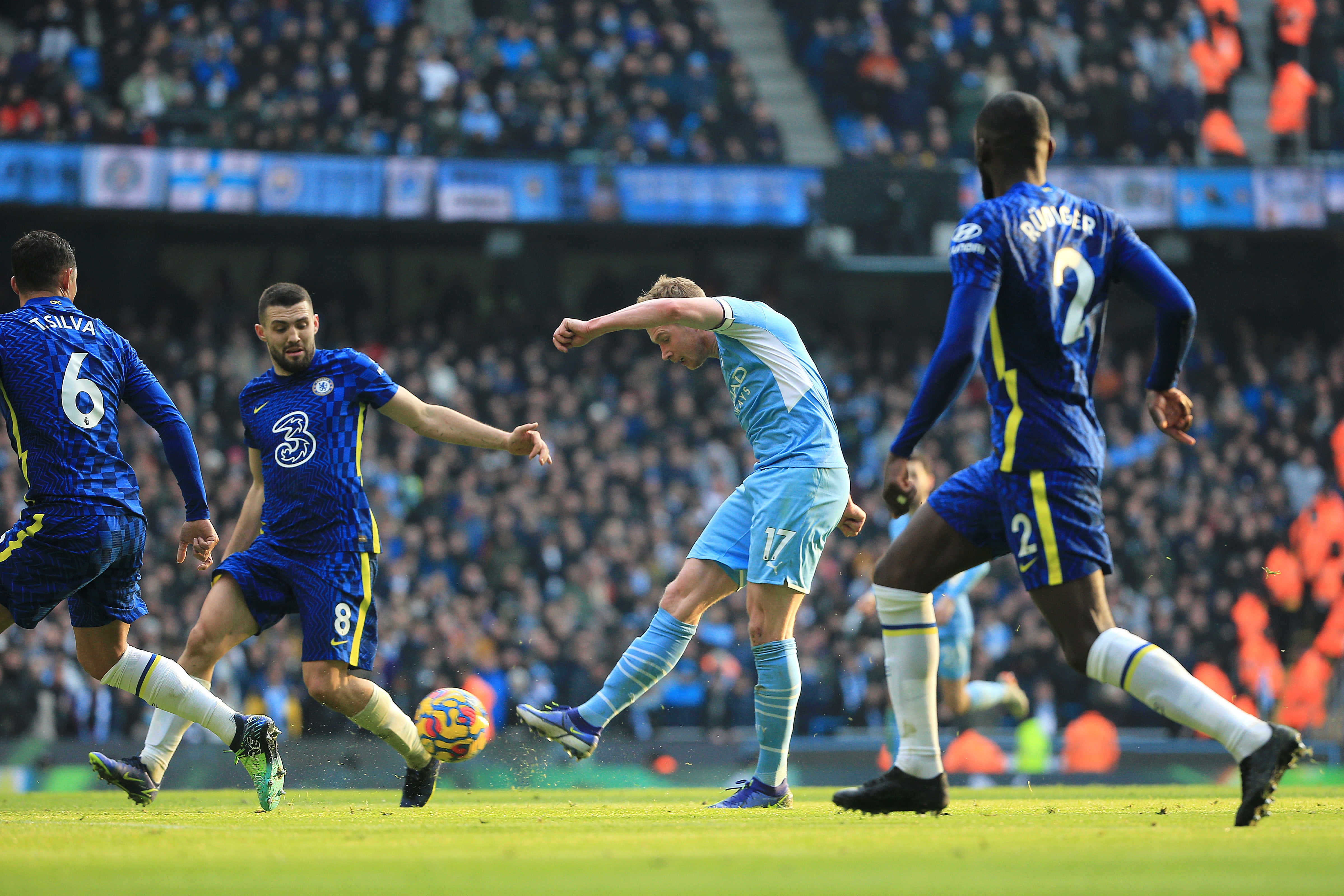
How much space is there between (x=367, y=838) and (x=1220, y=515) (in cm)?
1485

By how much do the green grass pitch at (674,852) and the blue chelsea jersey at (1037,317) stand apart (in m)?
1.30

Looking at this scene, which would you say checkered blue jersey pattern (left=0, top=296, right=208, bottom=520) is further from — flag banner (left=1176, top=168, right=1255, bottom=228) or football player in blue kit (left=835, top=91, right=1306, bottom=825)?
flag banner (left=1176, top=168, right=1255, bottom=228)

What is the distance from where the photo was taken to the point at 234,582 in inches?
253

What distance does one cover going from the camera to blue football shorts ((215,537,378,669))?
6262 mm

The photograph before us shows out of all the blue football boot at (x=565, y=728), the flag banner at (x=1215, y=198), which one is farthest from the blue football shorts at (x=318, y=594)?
the flag banner at (x=1215, y=198)

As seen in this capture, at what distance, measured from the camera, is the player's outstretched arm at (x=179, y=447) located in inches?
247

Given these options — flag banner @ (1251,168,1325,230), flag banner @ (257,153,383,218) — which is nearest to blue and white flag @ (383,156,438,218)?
flag banner @ (257,153,383,218)

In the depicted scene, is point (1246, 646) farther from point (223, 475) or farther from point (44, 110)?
point (44, 110)

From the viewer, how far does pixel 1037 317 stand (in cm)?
492

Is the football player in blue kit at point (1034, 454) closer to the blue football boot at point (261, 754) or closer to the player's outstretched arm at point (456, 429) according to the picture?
the player's outstretched arm at point (456, 429)

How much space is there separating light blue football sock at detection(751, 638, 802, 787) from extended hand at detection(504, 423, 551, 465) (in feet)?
4.24

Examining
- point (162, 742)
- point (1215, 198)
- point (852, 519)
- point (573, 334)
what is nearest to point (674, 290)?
point (573, 334)

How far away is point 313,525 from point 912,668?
107 inches

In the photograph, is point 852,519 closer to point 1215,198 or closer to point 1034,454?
point 1034,454
